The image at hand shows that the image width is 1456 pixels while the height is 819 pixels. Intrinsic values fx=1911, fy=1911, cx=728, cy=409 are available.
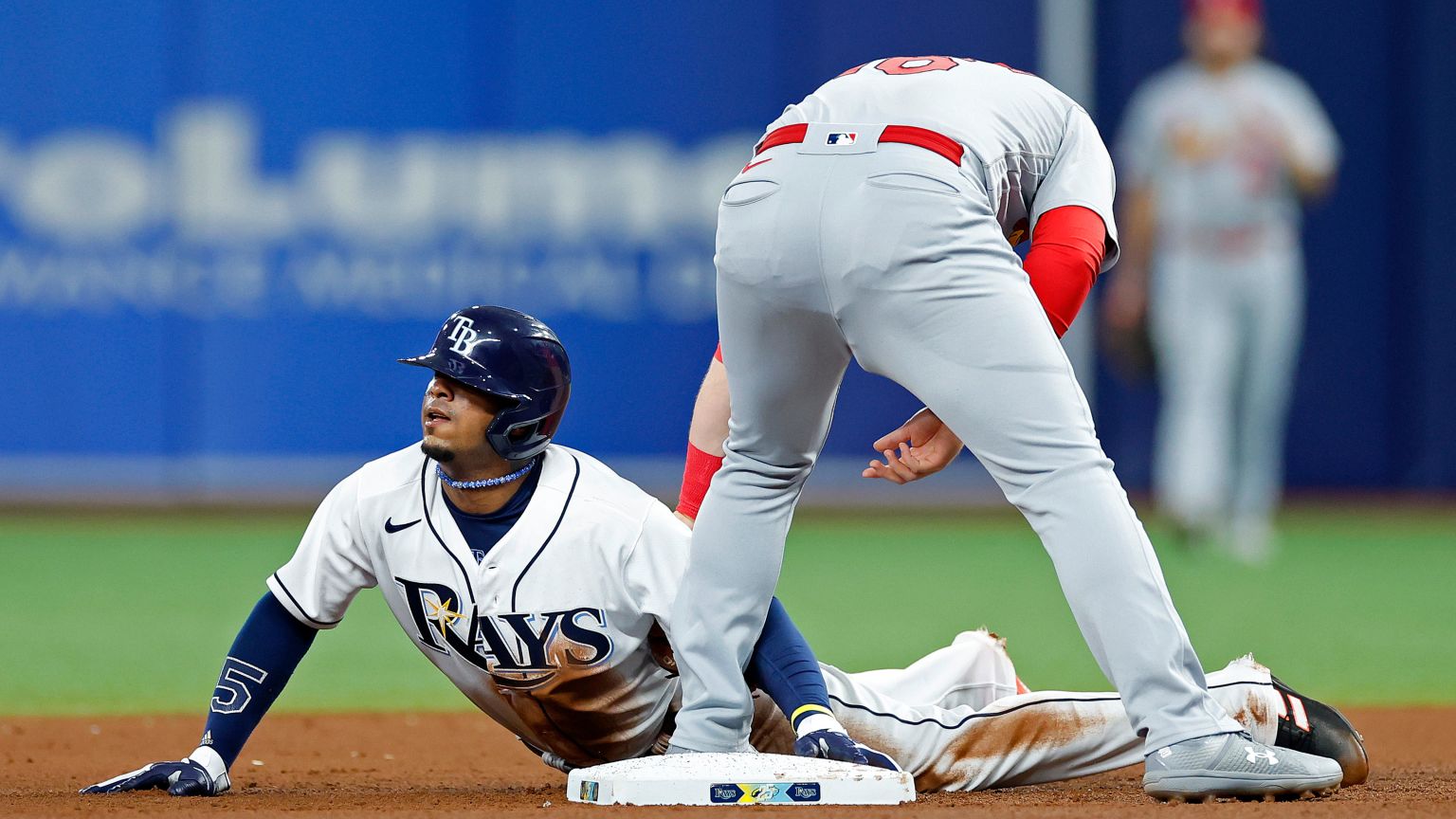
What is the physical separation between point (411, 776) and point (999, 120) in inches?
72.3

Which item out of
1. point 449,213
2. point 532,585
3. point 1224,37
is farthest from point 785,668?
point 449,213

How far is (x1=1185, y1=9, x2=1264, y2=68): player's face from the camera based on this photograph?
368 inches

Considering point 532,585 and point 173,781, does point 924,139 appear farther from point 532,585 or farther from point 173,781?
point 173,781

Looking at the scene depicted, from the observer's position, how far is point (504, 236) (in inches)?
447

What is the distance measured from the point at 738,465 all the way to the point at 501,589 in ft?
1.53

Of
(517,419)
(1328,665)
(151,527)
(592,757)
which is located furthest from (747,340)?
(151,527)

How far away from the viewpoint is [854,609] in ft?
23.1

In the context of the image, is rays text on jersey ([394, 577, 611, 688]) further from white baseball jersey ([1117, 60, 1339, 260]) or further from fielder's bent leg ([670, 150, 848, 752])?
white baseball jersey ([1117, 60, 1339, 260])

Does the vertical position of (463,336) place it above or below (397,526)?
above

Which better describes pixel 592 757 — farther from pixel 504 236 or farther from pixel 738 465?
pixel 504 236

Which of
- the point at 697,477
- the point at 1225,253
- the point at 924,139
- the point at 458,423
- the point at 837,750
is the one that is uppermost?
the point at 924,139

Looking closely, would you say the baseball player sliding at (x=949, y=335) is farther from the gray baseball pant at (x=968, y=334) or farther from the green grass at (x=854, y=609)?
the green grass at (x=854, y=609)

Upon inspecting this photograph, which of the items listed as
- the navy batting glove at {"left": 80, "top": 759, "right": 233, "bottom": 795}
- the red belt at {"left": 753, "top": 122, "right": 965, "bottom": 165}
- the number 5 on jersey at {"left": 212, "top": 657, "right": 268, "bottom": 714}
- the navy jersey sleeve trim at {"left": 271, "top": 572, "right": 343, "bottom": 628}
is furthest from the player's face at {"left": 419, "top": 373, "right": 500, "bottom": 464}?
the red belt at {"left": 753, "top": 122, "right": 965, "bottom": 165}

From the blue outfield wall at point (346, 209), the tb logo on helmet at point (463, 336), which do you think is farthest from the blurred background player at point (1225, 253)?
the tb logo on helmet at point (463, 336)
